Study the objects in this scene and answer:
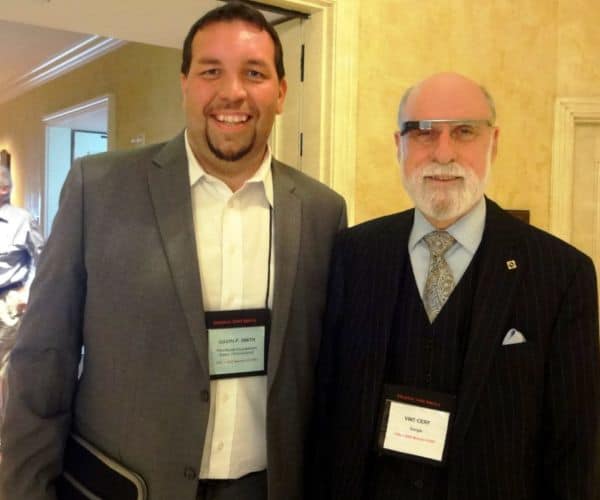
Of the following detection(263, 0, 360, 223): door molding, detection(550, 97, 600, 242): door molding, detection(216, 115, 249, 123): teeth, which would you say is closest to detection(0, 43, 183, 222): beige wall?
detection(263, 0, 360, 223): door molding

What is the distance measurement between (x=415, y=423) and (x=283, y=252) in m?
0.50

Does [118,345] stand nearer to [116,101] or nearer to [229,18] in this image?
[229,18]

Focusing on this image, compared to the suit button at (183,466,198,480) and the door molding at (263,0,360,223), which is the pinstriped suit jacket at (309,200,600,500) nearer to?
the suit button at (183,466,198,480)

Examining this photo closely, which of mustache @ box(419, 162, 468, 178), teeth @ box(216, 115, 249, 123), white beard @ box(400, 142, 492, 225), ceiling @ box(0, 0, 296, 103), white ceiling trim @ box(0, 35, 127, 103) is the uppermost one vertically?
white ceiling trim @ box(0, 35, 127, 103)

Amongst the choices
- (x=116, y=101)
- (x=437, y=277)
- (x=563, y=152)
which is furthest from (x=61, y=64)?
(x=437, y=277)

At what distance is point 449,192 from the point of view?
1528 millimetres

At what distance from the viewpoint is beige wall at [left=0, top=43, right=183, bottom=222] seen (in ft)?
13.4

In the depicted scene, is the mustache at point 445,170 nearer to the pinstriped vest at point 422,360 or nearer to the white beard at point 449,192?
the white beard at point 449,192

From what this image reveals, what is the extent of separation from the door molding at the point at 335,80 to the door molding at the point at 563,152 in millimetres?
1328

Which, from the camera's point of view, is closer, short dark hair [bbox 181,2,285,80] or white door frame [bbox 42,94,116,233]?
short dark hair [bbox 181,2,285,80]

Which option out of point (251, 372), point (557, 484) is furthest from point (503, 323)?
point (251, 372)

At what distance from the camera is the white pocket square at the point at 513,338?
1.38 meters

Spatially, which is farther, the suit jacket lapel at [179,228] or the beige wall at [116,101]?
the beige wall at [116,101]

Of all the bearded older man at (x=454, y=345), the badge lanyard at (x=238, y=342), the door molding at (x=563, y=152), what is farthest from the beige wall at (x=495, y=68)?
the badge lanyard at (x=238, y=342)
